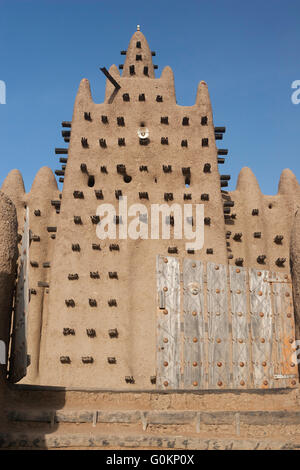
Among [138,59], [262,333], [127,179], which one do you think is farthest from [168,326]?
[138,59]

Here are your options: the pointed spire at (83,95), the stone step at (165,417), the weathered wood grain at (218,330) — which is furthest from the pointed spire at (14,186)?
the stone step at (165,417)

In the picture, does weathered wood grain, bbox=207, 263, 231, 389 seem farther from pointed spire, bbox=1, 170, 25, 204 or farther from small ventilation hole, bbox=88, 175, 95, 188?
pointed spire, bbox=1, 170, 25, 204

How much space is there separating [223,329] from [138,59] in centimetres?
1371

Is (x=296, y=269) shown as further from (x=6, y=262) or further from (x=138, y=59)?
(x=138, y=59)

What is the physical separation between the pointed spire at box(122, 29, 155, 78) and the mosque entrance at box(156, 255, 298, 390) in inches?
483

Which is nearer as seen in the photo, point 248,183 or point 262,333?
point 262,333

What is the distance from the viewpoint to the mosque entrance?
696 centimetres

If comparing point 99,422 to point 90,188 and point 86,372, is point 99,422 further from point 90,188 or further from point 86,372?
point 90,188

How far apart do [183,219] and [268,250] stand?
4.20m

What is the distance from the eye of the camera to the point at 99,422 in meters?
5.87

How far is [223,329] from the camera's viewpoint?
7.14 m

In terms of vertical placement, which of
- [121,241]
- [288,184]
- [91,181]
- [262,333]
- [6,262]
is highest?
[288,184]

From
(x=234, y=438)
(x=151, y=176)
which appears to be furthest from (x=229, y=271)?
(x=151, y=176)

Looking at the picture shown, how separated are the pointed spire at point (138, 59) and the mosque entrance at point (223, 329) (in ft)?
40.2
